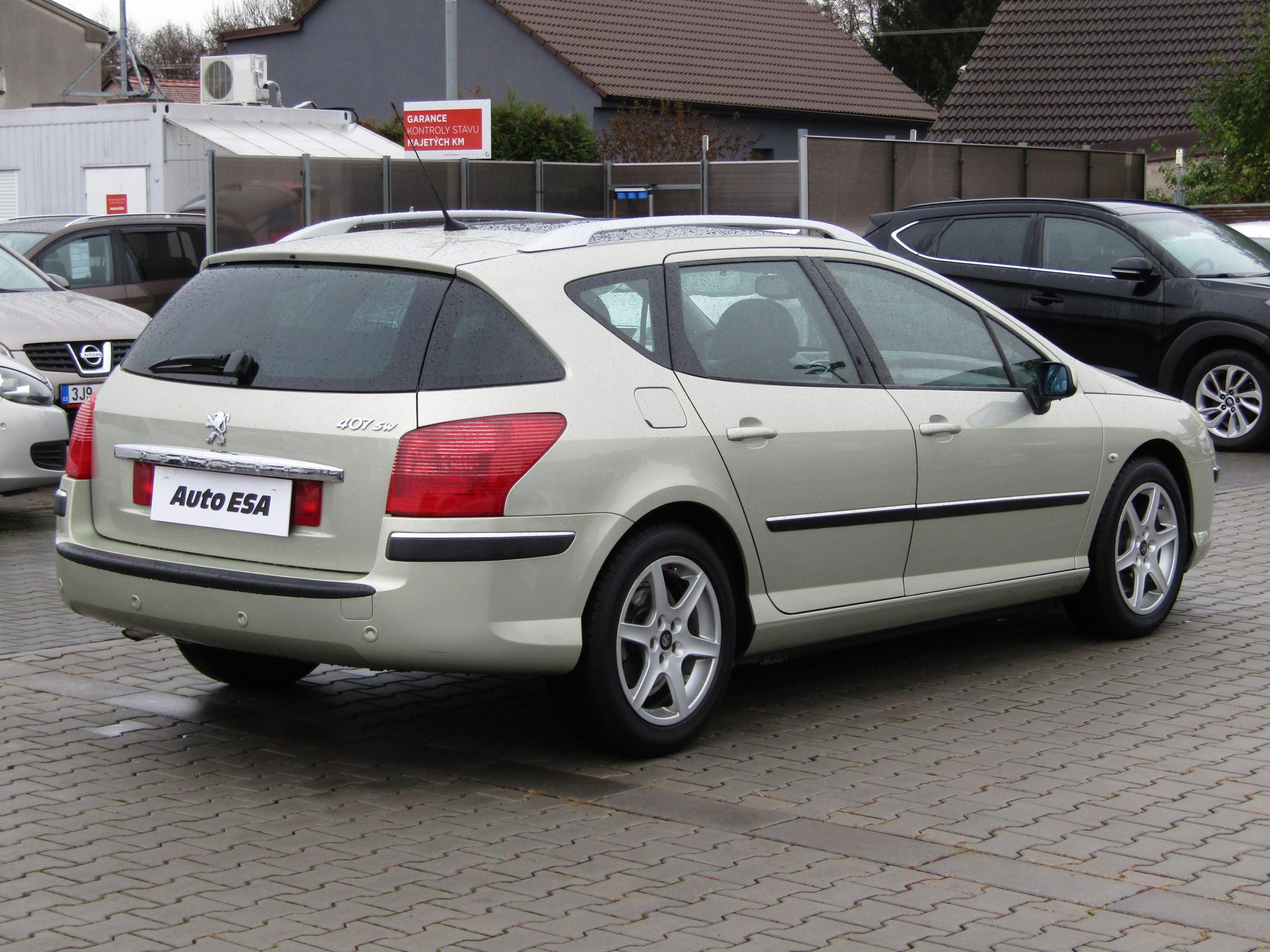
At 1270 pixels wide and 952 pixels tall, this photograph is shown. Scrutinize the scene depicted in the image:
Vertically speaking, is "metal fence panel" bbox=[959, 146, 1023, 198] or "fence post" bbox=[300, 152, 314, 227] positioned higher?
"metal fence panel" bbox=[959, 146, 1023, 198]

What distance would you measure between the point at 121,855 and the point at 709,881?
5.12 feet

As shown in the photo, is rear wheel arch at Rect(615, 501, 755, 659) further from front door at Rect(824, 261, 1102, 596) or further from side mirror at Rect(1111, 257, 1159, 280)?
side mirror at Rect(1111, 257, 1159, 280)

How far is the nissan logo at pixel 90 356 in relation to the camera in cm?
1178

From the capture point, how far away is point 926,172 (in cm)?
2488

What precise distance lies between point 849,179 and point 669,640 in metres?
18.7

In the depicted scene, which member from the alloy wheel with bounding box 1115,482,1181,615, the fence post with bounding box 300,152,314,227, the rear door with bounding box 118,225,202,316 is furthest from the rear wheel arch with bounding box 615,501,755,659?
the fence post with bounding box 300,152,314,227

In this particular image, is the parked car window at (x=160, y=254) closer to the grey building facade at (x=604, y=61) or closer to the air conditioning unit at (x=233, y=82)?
the air conditioning unit at (x=233, y=82)

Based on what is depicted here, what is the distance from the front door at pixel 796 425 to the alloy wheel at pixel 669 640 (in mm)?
285

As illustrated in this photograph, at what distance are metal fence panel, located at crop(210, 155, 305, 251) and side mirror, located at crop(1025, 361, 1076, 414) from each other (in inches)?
546

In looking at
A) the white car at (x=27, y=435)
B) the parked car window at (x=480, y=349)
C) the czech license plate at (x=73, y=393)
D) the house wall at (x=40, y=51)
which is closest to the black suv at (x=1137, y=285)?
the czech license plate at (x=73, y=393)

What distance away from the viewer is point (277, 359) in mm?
5242

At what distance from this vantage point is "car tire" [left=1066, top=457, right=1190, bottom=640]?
23.0 feet

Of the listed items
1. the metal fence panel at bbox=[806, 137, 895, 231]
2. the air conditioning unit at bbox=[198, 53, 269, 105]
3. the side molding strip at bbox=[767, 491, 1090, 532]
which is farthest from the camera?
the air conditioning unit at bbox=[198, 53, 269, 105]

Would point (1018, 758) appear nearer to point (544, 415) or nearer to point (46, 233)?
point (544, 415)
